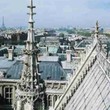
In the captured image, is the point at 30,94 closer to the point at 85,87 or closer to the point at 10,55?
the point at 85,87

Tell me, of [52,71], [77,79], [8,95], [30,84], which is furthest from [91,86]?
[8,95]

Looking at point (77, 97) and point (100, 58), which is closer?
point (77, 97)

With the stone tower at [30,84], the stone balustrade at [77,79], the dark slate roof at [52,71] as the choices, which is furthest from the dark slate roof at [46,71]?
the stone tower at [30,84]

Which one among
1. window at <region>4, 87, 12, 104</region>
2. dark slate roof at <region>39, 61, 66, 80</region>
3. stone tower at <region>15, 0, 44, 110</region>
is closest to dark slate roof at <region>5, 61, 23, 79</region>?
window at <region>4, 87, 12, 104</region>

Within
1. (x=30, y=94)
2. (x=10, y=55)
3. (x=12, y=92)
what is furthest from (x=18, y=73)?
(x=30, y=94)

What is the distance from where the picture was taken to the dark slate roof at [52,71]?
156 ft

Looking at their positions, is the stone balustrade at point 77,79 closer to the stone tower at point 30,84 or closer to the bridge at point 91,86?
the bridge at point 91,86

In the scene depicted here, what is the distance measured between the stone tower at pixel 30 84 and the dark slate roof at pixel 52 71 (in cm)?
3058

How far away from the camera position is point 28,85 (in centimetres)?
1662

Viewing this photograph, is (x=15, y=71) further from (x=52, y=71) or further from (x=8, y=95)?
(x=52, y=71)

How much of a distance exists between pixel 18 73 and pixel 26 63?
33.0 meters

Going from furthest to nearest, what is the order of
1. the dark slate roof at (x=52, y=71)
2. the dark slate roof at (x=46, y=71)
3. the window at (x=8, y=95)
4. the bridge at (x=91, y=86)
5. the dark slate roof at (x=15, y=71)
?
the dark slate roof at (x=15, y=71) < the window at (x=8, y=95) < the dark slate roof at (x=46, y=71) < the dark slate roof at (x=52, y=71) < the bridge at (x=91, y=86)

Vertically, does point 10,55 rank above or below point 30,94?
below

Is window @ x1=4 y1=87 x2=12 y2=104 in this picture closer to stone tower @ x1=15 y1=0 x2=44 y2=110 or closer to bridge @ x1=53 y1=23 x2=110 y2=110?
bridge @ x1=53 y1=23 x2=110 y2=110
